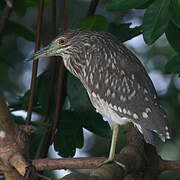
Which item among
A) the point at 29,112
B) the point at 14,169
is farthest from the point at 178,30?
the point at 14,169

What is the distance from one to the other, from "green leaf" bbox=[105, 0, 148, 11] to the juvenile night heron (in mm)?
462

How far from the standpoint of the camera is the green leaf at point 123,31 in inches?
104

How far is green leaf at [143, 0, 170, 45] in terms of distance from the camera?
199 cm

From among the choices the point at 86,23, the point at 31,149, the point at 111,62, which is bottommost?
Result: the point at 31,149

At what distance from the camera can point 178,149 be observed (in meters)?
4.57

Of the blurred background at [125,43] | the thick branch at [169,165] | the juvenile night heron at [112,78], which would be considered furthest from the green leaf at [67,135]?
the blurred background at [125,43]

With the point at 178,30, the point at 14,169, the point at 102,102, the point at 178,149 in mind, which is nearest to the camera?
the point at 14,169

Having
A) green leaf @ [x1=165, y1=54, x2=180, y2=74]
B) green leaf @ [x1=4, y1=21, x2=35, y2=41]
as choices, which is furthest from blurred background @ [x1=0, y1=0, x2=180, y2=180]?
green leaf @ [x1=165, y1=54, x2=180, y2=74]

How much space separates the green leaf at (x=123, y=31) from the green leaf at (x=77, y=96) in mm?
389

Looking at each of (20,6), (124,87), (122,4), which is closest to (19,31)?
(20,6)

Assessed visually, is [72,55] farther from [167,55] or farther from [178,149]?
[167,55]

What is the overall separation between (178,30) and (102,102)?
22.3 inches

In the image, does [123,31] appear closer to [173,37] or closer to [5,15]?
[173,37]

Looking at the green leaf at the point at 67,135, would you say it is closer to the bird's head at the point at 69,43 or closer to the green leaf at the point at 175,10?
the bird's head at the point at 69,43
